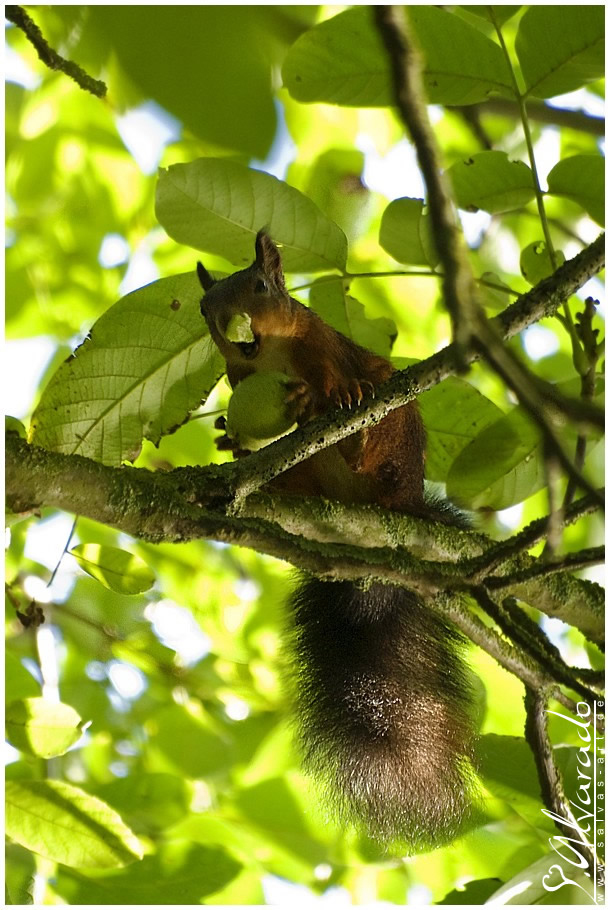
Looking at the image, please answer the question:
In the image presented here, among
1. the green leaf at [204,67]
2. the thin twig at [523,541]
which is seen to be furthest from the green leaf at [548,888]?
the green leaf at [204,67]

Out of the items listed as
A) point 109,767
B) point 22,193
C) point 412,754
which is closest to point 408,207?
point 412,754

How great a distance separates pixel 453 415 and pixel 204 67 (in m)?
1.49

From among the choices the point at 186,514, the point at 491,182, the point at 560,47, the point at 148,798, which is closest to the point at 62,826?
the point at 186,514

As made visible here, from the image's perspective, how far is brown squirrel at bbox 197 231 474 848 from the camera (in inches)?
66.7

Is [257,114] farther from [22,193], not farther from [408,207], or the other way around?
[22,193]

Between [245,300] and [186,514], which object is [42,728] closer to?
[186,514]

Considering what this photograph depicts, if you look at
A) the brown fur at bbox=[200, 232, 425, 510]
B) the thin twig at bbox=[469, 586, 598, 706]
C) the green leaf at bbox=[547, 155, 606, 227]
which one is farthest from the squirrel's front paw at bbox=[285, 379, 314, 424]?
the green leaf at bbox=[547, 155, 606, 227]

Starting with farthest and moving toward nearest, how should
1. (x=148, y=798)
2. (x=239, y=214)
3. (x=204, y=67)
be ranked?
(x=148, y=798) → (x=239, y=214) → (x=204, y=67)

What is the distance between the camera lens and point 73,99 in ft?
7.49

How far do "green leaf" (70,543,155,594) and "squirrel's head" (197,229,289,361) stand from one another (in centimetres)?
46

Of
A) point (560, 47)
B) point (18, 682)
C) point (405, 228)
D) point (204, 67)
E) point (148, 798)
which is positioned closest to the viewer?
point (204, 67)

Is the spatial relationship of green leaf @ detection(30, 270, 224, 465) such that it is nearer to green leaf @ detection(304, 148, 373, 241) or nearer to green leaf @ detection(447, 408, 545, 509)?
green leaf @ detection(304, 148, 373, 241)

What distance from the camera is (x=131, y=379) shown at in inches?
59.5

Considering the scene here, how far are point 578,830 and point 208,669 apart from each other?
47.6 inches
